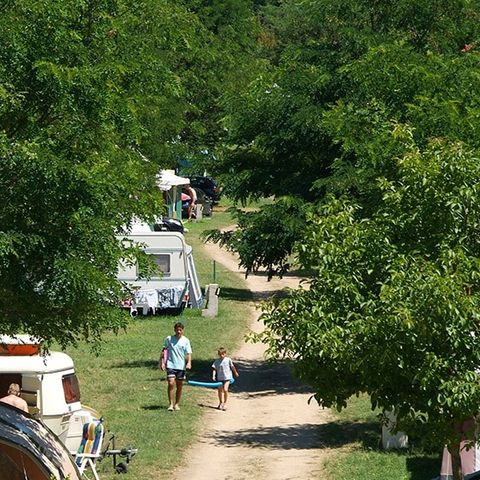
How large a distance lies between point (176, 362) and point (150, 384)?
2.39m

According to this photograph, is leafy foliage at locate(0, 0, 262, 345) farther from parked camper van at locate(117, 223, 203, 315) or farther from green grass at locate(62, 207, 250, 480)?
parked camper van at locate(117, 223, 203, 315)

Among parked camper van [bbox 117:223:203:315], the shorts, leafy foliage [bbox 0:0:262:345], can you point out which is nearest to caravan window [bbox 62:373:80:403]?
the shorts

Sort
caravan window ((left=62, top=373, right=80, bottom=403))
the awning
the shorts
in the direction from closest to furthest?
1. caravan window ((left=62, top=373, right=80, bottom=403))
2. the shorts
3. the awning

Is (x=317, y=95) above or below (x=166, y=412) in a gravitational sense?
above

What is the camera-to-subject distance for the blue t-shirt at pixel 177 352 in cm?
2220

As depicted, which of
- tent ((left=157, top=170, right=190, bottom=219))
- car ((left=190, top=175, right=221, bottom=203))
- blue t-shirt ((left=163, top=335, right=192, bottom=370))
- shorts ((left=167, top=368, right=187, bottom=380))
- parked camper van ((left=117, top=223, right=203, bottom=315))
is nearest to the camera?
shorts ((left=167, top=368, right=187, bottom=380))

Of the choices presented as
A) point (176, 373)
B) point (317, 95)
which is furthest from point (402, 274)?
point (317, 95)

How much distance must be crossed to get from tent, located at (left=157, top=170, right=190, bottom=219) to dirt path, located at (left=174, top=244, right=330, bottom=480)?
18.5 meters

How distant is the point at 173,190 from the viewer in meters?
48.8

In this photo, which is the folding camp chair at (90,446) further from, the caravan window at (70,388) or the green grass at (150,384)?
the caravan window at (70,388)

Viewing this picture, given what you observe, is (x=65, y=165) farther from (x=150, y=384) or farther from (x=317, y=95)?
(x=317, y=95)

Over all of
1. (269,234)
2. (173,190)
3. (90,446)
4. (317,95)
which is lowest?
(90,446)

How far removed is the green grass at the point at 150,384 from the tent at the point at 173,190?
29.9ft

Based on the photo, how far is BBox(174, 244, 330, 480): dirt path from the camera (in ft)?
59.5
